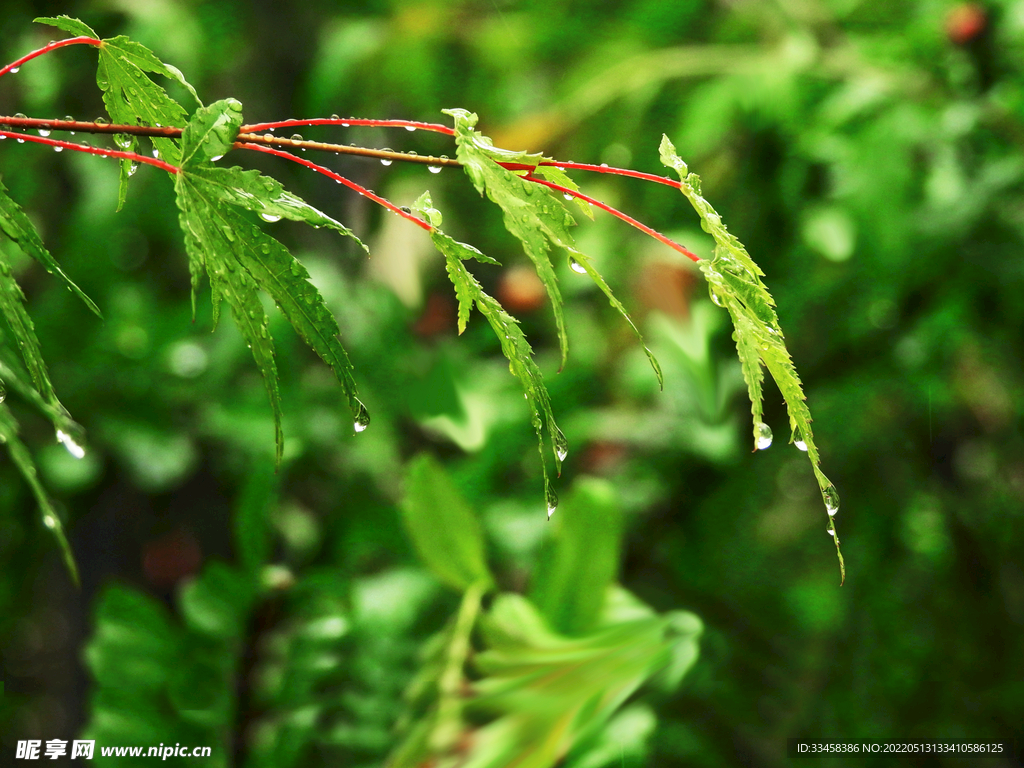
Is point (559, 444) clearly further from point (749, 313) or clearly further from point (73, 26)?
point (73, 26)

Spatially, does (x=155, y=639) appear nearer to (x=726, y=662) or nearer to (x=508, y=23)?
(x=726, y=662)

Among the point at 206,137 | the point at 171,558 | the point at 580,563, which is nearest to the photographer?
the point at 206,137

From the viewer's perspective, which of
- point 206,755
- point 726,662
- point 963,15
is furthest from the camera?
point 726,662

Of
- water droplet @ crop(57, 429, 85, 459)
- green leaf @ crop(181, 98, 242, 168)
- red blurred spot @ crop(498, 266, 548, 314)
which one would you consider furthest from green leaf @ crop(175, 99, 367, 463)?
red blurred spot @ crop(498, 266, 548, 314)

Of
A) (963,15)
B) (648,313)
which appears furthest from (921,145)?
(648,313)

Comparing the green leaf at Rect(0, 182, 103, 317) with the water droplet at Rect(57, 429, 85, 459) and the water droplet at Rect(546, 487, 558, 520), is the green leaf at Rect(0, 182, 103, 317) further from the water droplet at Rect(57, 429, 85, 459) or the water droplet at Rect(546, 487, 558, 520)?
the water droplet at Rect(546, 487, 558, 520)

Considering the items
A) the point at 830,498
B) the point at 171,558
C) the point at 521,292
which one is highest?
the point at 521,292

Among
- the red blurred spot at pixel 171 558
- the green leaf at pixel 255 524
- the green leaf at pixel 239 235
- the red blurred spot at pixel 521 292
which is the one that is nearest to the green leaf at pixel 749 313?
the green leaf at pixel 239 235

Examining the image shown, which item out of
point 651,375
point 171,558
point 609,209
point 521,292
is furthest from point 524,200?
point 171,558
